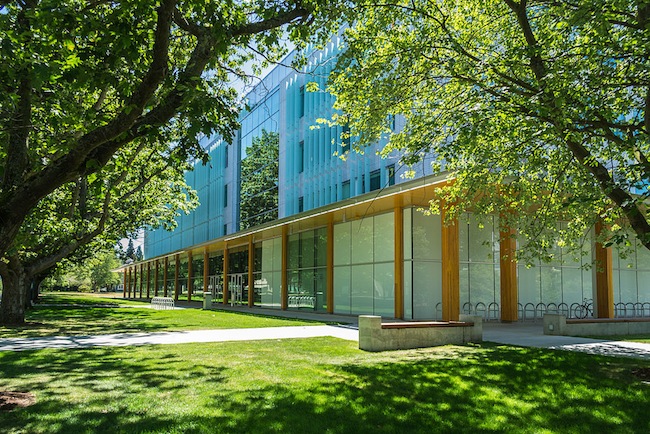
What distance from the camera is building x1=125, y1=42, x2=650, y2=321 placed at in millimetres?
21438

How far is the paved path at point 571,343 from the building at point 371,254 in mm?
2012

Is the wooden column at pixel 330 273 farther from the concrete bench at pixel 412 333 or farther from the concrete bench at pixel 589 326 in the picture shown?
the concrete bench at pixel 412 333

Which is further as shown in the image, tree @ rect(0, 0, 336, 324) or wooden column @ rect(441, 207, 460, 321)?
wooden column @ rect(441, 207, 460, 321)

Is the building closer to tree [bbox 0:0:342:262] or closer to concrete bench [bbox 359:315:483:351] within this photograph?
concrete bench [bbox 359:315:483:351]

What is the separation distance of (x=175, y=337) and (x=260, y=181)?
87.6ft

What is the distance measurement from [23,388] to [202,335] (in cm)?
798

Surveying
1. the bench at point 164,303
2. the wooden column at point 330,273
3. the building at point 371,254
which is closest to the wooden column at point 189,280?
the building at point 371,254

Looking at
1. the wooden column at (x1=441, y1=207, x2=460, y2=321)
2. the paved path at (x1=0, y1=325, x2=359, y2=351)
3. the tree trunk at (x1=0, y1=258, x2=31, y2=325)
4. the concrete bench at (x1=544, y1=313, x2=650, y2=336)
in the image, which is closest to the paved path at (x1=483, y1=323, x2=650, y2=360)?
the concrete bench at (x1=544, y1=313, x2=650, y2=336)

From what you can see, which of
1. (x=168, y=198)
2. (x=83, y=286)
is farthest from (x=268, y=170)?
(x=83, y=286)

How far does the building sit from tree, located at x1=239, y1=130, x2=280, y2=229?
451 mm

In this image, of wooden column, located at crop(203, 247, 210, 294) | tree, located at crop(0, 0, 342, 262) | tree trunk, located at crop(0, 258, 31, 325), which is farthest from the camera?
wooden column, located at crop(203, 247, 210, 294)

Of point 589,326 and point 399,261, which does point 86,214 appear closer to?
point 399,261

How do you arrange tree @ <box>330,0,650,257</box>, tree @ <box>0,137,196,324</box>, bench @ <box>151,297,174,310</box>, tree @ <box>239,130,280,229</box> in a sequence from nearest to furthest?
tree @ <box>330,0,650,257</box> → tree @ <box>0,137,196,324</box> → bench @ <box>151,297,174,310</box> → tree @ <box>239,130,280,229</box>

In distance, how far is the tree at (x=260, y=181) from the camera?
39.2 m
